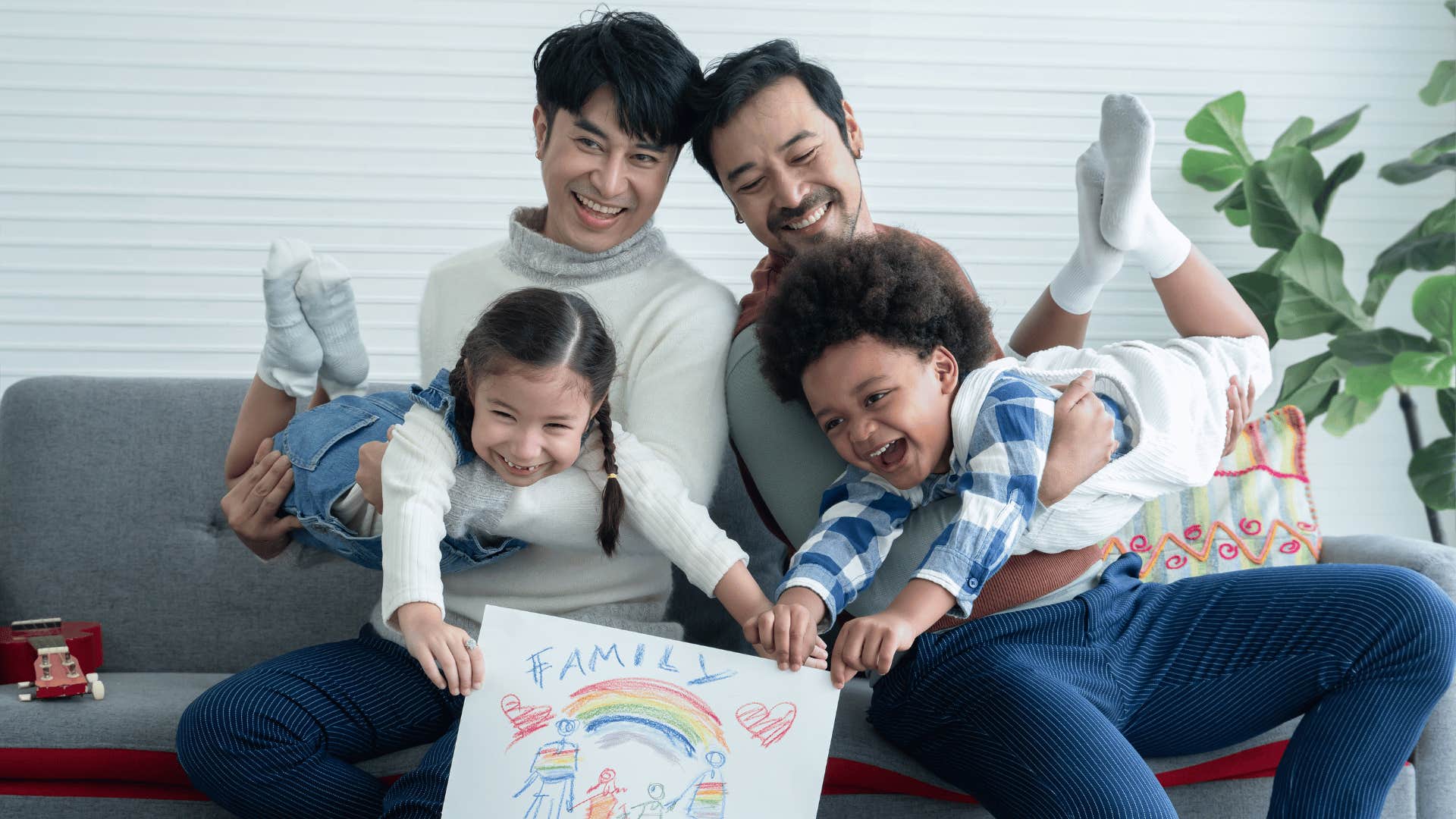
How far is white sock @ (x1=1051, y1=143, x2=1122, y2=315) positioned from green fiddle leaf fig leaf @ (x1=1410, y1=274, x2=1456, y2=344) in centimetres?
133

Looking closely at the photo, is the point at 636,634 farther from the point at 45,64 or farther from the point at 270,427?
the point at 45,64

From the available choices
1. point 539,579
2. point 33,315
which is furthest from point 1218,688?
point 33,315

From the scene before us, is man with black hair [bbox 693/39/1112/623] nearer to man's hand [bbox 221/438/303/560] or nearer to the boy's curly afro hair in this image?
the boy's curly afro hair

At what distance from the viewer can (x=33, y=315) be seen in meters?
2.63

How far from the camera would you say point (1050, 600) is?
4.68 feet

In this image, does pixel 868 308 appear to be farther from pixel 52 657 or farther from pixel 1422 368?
pixel 1422 368

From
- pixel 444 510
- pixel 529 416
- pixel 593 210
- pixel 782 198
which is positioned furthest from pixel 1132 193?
pixel 444 510

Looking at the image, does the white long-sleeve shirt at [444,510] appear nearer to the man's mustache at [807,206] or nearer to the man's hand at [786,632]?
the man's hand at [786,632]

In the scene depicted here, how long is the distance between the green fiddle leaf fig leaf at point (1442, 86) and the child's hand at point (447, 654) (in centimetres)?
272

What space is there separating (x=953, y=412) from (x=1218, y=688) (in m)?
0.47

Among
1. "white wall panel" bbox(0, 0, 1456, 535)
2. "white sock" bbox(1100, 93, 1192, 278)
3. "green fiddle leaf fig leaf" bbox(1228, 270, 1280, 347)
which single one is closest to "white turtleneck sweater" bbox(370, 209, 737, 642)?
"white sock" bbox(1100, 93, 1192, 278)

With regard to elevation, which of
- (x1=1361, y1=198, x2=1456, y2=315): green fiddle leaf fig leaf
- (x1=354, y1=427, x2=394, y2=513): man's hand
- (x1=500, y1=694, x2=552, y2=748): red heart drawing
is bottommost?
(x1=500, y1=694, x2=552, y2=748): red heart drawing

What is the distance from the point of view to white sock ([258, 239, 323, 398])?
147 cm

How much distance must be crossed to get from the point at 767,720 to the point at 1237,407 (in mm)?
813
